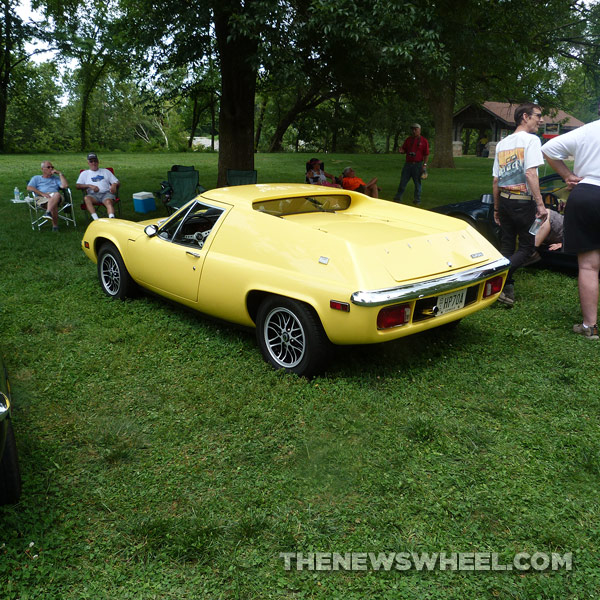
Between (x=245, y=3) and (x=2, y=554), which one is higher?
(x=245, y=3)

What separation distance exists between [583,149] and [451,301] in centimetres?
185

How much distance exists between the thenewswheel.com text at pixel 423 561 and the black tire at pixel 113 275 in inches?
155

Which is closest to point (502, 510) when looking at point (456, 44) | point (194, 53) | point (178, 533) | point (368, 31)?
Answer: point (178, 533)

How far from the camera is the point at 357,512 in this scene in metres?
2.81

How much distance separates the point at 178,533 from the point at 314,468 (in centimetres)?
86

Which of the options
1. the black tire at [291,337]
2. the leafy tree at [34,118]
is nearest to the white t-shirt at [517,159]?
the black tire at [291,337]

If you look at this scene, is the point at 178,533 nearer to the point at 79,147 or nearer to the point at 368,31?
the point at 368,31

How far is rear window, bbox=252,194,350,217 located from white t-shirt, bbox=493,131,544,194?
1583 mm

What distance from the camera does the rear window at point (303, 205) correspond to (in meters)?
4.92

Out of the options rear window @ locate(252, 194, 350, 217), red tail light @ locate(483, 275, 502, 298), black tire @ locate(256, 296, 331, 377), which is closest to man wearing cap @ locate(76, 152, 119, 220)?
rear window @ locate(252, 194, 350, 217)

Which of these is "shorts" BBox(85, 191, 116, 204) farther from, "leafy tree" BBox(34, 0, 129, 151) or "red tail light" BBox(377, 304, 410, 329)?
"red tail light" BBox(377, 304, 410, 329)

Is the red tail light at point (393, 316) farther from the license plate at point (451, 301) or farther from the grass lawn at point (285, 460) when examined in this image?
the grass lawn at point (285, 460)

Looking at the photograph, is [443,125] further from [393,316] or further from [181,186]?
[393,316]

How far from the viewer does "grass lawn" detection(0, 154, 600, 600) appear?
2.46 metres
